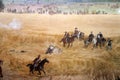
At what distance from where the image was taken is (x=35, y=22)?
281 inches

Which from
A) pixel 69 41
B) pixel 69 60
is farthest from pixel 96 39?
pixel 69 60

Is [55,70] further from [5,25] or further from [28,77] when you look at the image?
[5,25]

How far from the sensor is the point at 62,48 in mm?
7105

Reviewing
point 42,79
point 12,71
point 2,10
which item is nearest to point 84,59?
point 42,79

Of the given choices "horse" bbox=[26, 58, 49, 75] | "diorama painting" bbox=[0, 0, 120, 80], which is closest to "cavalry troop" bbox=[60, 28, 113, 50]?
"diorama painting" bbox=[0, 0, 120, 80]

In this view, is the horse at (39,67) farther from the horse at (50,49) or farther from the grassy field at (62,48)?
the horse at (50,49)

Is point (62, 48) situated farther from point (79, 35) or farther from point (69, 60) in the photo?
point (79, 35)

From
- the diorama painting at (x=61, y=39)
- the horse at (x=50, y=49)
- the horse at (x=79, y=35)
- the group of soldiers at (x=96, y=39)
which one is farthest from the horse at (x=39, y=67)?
the horse at (x=79, y=35)

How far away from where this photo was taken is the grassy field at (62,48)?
7.10m

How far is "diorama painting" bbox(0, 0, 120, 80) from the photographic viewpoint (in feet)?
23.3

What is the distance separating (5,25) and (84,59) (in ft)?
6.06

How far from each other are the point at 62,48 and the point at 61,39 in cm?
19

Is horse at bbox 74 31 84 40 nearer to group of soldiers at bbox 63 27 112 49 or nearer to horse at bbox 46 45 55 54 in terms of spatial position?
group of soldiers at bbox 63 27 112 49

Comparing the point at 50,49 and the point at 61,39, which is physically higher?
the point at 61,39
